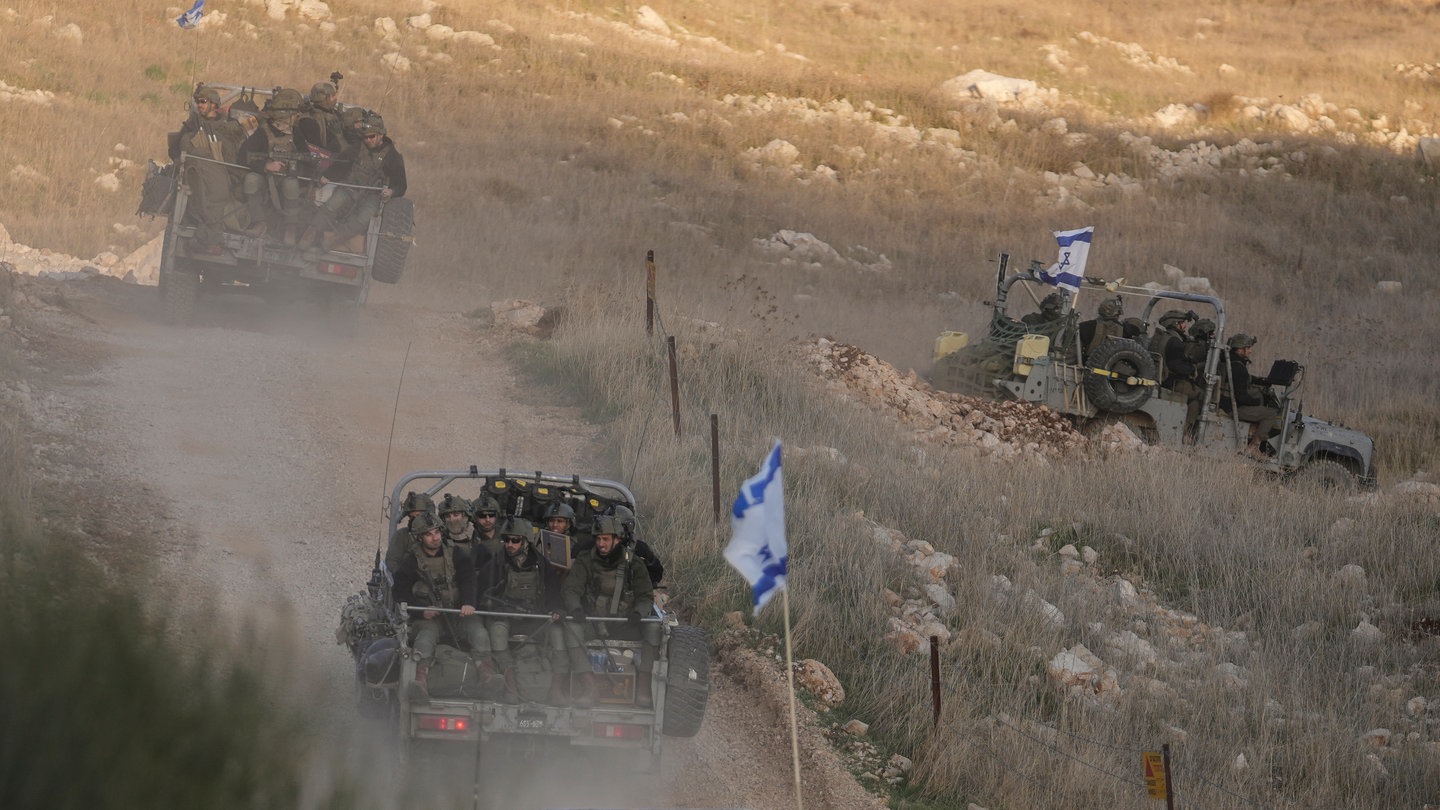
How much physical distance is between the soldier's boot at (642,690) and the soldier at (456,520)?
1.31m

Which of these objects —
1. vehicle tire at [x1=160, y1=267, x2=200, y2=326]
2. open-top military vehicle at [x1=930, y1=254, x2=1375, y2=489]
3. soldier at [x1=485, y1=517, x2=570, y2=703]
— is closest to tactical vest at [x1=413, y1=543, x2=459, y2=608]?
soldier at [x1=485, y1=517, x2=570, y2=703]

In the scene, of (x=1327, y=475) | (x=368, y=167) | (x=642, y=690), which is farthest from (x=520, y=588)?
(x=1327, y=475)

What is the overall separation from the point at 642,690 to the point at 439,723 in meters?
1.03

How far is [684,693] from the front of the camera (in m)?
7.26

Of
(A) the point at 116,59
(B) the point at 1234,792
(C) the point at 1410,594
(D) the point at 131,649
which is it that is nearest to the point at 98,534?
(D) the point at 131,649

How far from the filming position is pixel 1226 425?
15.9 m

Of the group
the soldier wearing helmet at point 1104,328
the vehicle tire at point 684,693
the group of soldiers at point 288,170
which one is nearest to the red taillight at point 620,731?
the vehicle tire at point 684,693

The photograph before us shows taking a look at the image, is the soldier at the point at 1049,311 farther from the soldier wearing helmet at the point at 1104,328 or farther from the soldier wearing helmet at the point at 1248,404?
the soldier wearing helmet at the point at 1248,404

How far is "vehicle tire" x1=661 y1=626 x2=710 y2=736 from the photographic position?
7246 millimetres

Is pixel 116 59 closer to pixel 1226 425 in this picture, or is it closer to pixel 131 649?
pixel 1226 425

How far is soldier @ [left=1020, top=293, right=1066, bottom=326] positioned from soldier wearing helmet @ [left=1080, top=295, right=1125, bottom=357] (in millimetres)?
456

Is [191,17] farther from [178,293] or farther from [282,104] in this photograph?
[178,293]

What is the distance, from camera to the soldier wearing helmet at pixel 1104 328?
626 inches

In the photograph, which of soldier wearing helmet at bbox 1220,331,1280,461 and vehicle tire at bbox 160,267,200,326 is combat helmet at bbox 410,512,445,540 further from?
soldier wearing helmet at bbox 1220,331,1280,461
